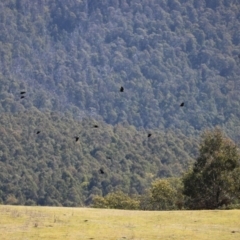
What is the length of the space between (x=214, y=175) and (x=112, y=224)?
2571 centimetres

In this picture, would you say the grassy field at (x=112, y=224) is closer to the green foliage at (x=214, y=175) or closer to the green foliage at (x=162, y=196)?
the green foliage at (x=214, y=175)

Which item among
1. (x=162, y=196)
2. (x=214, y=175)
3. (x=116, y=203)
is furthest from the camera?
(x=116, y=203)

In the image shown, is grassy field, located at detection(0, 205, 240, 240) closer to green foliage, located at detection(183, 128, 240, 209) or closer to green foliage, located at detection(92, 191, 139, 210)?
green foliage, located at detection(183, 128, 240, 209)

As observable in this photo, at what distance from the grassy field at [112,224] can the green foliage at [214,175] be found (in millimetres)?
18724

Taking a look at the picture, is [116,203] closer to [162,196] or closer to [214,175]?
[162,196]

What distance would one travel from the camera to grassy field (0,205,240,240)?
116 ft

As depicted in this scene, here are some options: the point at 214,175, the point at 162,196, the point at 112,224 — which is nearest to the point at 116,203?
the point at 162,196

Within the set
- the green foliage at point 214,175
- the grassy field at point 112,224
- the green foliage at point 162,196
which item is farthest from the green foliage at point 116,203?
the grassy field at point 112,224

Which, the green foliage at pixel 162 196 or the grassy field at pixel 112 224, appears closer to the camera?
the grassy field at pixel 112 224

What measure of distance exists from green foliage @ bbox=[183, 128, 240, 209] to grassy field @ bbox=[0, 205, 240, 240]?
61.4 ft

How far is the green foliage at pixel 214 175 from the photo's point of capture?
206ft

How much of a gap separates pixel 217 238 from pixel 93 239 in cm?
598

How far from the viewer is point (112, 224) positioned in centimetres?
3891

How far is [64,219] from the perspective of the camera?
130 ft
